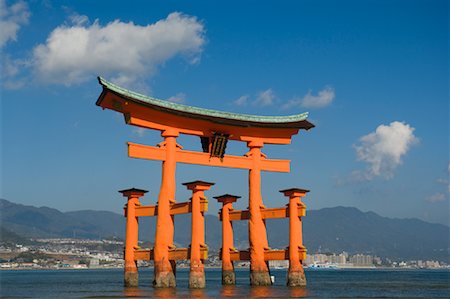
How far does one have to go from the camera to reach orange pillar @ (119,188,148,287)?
3434 cm

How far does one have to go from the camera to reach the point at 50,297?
106ft

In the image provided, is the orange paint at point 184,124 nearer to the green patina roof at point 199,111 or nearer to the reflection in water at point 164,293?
the green patina roof at point 199,111

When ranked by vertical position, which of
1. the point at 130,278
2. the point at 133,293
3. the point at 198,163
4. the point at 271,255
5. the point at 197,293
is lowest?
the point at 133,293

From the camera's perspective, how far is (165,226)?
32375 millimetres

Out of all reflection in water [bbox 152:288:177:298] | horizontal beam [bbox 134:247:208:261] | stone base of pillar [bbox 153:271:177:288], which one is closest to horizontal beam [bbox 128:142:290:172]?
horizontal beam [bbox 134:247:208:261]

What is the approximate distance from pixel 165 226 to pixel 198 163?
4293mm

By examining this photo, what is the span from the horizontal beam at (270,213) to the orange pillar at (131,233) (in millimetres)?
5645

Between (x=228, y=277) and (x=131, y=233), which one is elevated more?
(x=131, y=233)

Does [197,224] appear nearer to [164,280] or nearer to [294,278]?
[164,280]

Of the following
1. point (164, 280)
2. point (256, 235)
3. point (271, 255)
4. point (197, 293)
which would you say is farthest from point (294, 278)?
point (164, 280)

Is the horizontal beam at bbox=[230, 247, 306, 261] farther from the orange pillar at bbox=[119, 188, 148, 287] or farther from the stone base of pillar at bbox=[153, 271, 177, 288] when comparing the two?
the orange pillar at bbox=[119, 188, 148, 287]

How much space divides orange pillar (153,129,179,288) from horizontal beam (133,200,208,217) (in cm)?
37

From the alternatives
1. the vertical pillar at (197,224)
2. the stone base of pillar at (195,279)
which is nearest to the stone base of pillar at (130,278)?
the stone base of pillar at (195,279)

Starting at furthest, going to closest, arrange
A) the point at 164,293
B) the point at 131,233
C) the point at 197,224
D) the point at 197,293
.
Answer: the point at 131,233
the point at 197,224
the point at 197,293
the point at 164,293
